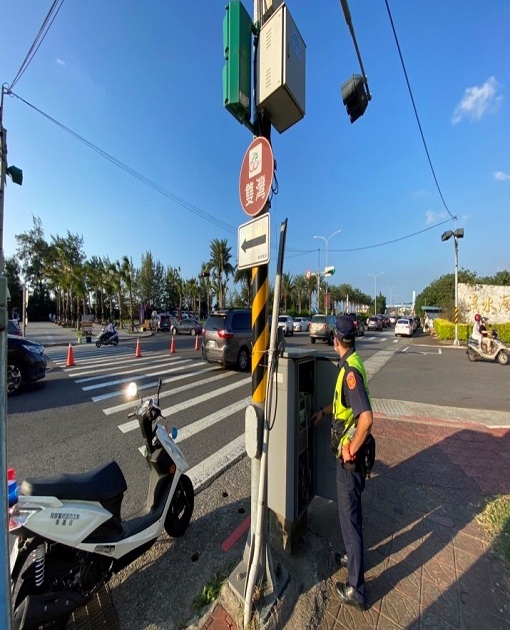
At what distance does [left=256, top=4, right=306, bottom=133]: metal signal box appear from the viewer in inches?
77.6

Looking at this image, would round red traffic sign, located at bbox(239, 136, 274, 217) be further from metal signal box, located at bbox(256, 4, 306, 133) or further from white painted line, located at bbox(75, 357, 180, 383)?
white painted line, located at bbox(75, 357, 180, 383)

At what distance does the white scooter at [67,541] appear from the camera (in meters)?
1.74

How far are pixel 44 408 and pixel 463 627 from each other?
276 inches

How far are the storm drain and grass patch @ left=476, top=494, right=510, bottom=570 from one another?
282cm

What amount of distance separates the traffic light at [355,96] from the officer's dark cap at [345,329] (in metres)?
2.99

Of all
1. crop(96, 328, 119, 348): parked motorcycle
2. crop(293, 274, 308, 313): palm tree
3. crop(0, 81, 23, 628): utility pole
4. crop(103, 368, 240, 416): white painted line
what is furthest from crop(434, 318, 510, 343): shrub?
crop(293, 274, 308, 313): palm tree

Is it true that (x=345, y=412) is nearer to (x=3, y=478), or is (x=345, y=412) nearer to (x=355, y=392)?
(x=355, y=392)

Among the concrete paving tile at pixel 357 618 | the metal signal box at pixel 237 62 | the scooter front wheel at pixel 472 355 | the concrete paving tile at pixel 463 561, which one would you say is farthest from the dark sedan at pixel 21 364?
the scooter front wheel at pixel 472 355

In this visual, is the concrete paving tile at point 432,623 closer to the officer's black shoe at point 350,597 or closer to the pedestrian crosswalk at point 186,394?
the officer's black shoe at point 350,597

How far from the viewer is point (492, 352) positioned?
12.0m

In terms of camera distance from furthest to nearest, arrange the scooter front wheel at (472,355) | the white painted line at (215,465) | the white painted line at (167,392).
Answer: the scooter front wheel at (472,355) < the white painted line at (167,392) < the white painted line at (215,465)

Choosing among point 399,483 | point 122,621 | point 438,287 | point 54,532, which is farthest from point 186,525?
point 438,287

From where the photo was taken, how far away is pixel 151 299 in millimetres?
56094

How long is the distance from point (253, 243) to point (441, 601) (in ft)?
8.72
